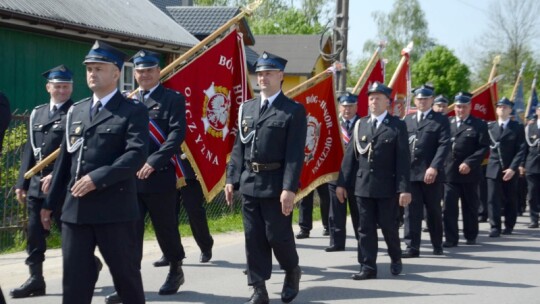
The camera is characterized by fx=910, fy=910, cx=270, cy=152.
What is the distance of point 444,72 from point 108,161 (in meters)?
59.1

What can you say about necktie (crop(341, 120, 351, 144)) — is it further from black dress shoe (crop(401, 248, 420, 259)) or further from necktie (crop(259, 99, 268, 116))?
necktie (crop(259, 99, 268, 116))

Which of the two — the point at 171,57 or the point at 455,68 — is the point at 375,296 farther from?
the point at 455,68

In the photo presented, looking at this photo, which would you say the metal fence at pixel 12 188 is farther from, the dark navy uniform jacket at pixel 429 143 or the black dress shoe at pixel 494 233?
the black dress shoe at pixel 494 233

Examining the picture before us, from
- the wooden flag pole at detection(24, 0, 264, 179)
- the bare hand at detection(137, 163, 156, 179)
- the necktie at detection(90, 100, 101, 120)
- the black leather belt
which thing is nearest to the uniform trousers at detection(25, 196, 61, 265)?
the wooden flag pole at detection(24, 0, 264, 179)

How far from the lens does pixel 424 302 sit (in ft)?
26.1

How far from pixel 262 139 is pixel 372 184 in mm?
2048

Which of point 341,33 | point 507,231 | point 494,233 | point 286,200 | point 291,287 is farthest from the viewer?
point 341,33

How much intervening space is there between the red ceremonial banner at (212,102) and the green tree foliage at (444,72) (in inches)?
2097

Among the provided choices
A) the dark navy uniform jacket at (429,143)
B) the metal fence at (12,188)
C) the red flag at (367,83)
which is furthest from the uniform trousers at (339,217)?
the metal fence at (12,188)

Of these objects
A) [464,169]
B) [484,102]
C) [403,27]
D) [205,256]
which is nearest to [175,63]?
[205,256]

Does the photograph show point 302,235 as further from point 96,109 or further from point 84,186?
point 84,186

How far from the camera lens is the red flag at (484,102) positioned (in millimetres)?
16047

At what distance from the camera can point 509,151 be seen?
14.1 metres

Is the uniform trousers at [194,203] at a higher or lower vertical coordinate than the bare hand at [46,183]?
lower
